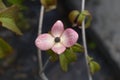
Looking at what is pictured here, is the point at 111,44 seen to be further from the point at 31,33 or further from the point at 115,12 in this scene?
the point at 31,33

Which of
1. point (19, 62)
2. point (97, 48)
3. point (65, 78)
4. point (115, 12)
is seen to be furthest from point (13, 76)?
point (115, 12)

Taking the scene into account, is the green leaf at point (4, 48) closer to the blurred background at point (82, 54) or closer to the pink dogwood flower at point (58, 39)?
the pink dogwood flower at point (58, 39)

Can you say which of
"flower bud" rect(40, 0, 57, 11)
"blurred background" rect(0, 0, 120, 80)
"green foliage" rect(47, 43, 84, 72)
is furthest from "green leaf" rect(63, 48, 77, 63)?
"blurred background" rect(0, 0, 120, 80)

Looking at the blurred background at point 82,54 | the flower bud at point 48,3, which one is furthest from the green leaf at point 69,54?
the blurred background at point 82,54

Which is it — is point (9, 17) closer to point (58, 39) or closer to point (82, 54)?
point (58, 39)

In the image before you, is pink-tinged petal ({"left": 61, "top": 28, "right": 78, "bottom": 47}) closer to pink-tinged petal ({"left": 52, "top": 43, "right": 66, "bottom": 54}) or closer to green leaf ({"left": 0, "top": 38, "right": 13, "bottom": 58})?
pink-tinged petal ({"left": 52, "top": 43, "right": 66, "bottom": 54})

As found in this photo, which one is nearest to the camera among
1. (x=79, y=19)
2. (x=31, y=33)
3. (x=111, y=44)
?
(x=79, y=19)

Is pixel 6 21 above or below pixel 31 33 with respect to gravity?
above
